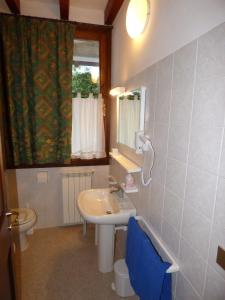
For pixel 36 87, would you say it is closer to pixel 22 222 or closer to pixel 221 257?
pixel 22 222

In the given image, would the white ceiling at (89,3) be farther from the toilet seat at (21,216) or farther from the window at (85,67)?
the toilet seat at (21,216)

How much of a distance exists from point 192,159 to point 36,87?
1959 mm

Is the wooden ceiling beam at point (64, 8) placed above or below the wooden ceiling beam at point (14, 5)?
above

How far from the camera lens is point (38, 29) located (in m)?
2.14

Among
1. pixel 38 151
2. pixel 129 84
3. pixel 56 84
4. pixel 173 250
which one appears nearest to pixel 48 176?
pixel 38 151

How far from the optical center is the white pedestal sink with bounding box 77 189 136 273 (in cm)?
166

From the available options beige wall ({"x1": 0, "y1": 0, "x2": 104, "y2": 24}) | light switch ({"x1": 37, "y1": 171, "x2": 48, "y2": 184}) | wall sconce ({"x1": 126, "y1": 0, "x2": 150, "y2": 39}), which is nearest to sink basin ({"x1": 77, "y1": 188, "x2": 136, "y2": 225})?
light switch ({"x1": 37, "y1": 171, "x2": 48, "y2": 184})

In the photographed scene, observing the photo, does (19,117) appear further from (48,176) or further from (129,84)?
(129,84)

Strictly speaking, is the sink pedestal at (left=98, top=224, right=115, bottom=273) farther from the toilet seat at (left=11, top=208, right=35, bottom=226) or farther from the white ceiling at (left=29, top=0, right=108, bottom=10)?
the white ceiling at (left=29, top=0, right=108, bottom=10)

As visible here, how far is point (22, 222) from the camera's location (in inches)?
85.1

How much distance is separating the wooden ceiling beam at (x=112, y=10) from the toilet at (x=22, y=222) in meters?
2.46

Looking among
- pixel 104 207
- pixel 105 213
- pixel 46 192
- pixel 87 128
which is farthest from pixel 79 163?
pixel 105 213

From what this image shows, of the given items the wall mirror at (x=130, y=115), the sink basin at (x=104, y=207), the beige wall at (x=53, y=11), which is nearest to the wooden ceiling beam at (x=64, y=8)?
the beige wall at (x=53, y=11)

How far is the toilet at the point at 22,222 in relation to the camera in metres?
2.13
